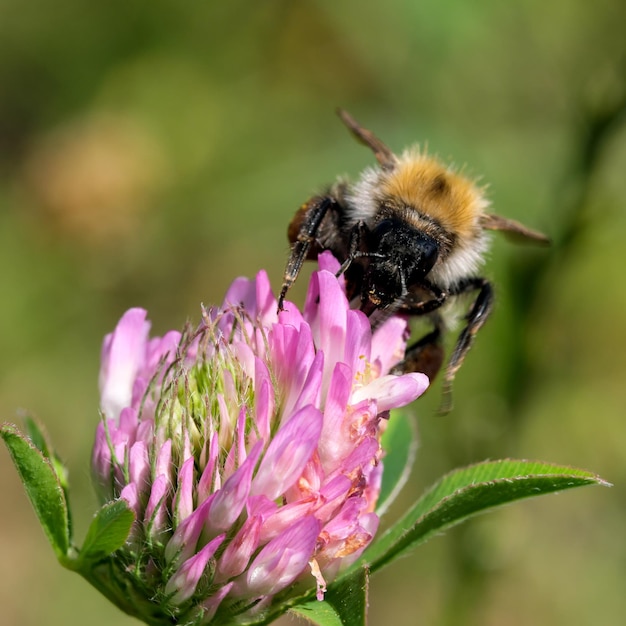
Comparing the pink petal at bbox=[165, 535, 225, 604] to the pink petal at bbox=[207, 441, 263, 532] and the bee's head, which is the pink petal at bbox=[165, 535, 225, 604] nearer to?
the pink petal at bbox=[207, 441, 263, 532]

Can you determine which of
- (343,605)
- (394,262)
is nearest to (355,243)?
(394,262)

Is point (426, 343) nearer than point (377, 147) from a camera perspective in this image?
Yes

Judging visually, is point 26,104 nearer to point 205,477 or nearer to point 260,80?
point 260,80

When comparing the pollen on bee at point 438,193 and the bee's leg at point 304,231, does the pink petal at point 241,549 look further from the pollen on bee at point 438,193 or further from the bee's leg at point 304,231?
the pollen on bee at point 438,193

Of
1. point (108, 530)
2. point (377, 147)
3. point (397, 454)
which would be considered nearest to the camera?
point (108, 530)

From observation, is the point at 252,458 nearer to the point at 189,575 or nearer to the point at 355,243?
the point at 189,575

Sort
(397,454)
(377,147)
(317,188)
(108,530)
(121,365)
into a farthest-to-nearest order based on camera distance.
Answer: (317,188) → (377,147) → (397,454) → (121,365) → (108,530)

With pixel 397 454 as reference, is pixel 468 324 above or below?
above
